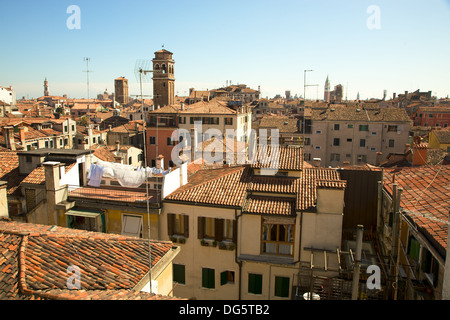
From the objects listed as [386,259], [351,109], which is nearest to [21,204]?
[386,259]

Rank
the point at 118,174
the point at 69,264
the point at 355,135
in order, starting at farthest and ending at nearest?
the point at 355,135 → the point at 118,174 → the point at 69,264

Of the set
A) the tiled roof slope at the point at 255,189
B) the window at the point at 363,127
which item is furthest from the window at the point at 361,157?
the tiled roof slope at the point at 255,189

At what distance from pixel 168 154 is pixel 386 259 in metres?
25.1

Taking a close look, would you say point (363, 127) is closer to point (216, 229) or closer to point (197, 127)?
point (197, 127)

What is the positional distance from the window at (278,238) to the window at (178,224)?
7.94 ft

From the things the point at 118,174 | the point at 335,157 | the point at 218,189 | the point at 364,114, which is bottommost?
the point at 335,157

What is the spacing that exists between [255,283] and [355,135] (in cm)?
2583

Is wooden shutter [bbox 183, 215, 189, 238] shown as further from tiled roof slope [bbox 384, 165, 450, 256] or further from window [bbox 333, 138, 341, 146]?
window [bbox 333, 138, 341, 146]

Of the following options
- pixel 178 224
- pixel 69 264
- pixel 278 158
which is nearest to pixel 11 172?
pixel 178 224

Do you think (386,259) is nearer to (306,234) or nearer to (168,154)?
(306,234)

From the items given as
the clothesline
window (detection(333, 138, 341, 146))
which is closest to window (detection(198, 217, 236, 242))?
the clothesline

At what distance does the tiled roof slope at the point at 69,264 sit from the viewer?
16.8 ft

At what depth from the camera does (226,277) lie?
10234mm

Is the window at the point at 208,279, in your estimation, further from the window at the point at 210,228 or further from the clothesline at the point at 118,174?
the clothesline at the point at 118,174
